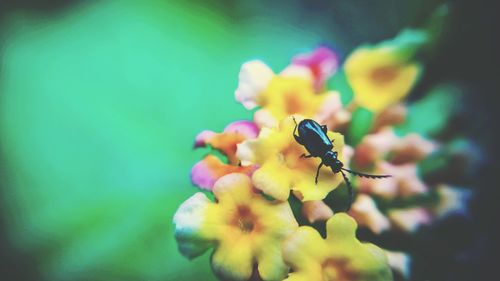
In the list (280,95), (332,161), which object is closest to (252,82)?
(280,95)

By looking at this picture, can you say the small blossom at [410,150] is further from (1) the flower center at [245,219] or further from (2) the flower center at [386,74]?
(1) the flower center at [245,219]

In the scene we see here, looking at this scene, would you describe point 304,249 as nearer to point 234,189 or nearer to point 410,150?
point 234,189

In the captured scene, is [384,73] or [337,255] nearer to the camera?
[337,255]

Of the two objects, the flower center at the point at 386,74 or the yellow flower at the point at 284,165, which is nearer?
the yellow flower at the point at 284,165

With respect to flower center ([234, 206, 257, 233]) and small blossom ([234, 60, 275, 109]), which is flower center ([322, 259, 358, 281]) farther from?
small blossom ([234, 60, 275, 109])

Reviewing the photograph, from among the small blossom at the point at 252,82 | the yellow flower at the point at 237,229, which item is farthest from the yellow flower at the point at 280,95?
the yellow flower at the point at 237,229

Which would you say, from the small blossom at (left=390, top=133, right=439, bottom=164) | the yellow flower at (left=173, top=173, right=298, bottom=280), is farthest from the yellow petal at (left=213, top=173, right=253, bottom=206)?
the small blossom at (left=390, top=133, right=439, bottom=164)
